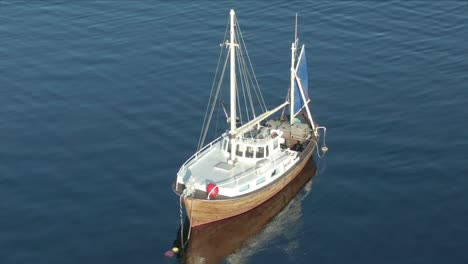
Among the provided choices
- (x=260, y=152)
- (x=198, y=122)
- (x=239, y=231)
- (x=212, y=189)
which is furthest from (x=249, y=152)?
(x=198, y=122)

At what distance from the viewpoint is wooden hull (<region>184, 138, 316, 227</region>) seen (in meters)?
85.6

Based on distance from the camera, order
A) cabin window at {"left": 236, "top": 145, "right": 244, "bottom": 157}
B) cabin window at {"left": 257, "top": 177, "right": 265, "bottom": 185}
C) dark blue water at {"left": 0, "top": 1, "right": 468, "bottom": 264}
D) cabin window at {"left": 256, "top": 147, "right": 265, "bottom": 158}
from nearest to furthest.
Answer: dark blue water at {"left": 0, "top": 1, "right": 468, "bottom": 264}, cabin window at {"left": 257, "top": 177, "right": 265, "bottom": 185}, cabin window at {"left": 236, "top": 145, "right": 244, "bottom": 157}, cabin window at {"left": 256, "top": 147, "right": 265, "bottom": 158}

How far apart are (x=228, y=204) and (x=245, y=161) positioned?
677cm

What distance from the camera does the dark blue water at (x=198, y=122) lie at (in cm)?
8619

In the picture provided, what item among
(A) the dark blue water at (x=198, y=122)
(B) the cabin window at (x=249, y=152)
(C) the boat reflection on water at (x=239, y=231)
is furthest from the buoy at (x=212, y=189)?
(B) the cabin window at (x=249, y=152)

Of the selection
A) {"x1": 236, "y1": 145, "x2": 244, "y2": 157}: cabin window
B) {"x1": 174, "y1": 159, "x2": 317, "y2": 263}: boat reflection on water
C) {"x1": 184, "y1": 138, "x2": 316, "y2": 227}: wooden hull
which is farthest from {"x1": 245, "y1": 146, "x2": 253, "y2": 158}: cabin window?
{"x1": 174, "y1": 159, "x2": 317, "y2": 263}: boat reflection on water

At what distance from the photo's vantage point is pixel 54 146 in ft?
341

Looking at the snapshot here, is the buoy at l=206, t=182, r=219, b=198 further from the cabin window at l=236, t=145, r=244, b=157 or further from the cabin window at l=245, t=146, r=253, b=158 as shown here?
the cabin window at l=245, t=146, r=253, b=158

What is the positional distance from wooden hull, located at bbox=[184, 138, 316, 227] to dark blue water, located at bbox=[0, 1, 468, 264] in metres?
3.28

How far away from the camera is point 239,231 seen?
88500 mm

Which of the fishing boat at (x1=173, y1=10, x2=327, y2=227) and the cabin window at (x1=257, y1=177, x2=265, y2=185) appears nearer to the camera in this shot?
the fishing boat at (x1=173, y1=10, x2=327, y2=227)

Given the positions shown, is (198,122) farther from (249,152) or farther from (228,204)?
(228,204)

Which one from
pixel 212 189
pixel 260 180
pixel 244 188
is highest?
pixel 212 189

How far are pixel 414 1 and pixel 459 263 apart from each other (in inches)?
2751
